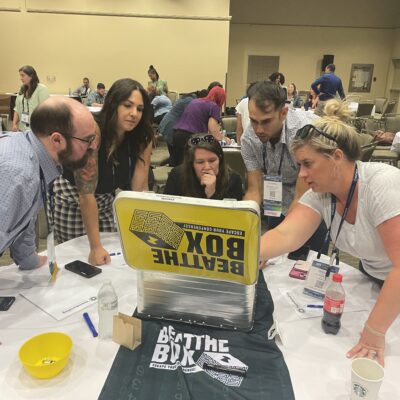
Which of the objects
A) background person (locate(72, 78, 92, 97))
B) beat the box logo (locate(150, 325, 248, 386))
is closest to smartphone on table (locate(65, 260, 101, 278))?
beat the box logo (locate(150, 325, 248, 386))

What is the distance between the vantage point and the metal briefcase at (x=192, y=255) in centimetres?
107

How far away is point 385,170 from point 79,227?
1.57 metres

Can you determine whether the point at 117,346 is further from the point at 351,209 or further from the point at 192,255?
the point at 351,209

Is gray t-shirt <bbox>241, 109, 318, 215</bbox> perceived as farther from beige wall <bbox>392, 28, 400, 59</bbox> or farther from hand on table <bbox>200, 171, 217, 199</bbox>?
beige wall <bbox>392, 28, 400, 59</bbox>

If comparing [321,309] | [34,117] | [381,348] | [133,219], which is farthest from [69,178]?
[381,348]

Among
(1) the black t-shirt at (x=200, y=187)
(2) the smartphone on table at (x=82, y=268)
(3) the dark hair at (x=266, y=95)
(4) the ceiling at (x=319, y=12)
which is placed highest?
(4) the ceiling at (x=319, y=12)

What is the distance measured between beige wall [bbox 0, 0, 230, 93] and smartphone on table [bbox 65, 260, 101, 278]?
9.61m

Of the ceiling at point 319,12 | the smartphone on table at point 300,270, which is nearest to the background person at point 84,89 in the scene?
the ceiling at point 319,12

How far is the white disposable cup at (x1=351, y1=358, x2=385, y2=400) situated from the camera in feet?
3.09

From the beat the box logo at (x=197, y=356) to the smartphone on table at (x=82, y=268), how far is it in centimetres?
49

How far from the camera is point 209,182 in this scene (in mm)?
2252

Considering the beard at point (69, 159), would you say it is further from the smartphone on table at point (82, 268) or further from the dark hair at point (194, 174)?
the dark hair at point (194, 174)

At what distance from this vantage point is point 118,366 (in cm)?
108

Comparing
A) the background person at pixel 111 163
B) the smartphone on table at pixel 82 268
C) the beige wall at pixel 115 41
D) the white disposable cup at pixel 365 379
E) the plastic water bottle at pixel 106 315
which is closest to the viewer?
the white disposable cup at pixel 365 379
